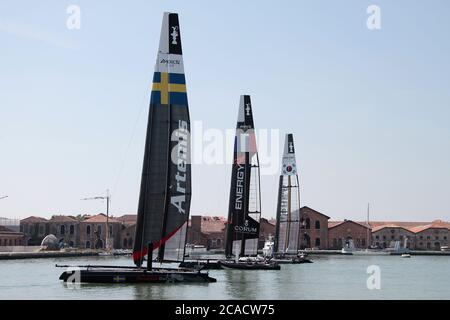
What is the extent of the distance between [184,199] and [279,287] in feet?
30.7

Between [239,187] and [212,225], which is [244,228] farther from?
[212,225]

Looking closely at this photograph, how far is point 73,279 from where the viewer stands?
1310 inches

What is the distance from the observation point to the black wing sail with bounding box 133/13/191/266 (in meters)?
34.2

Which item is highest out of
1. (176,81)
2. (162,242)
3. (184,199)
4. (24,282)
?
(176,81)

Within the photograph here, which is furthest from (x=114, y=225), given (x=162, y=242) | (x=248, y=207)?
(x=162, y=242)

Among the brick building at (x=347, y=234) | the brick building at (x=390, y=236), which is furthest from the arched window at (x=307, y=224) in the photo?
the brick building at (x=390, y=236)

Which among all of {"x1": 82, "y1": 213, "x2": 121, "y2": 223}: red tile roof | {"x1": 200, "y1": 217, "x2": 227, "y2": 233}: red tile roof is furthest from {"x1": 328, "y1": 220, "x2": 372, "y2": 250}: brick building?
{"x1": 82, "y1": 213, "x2": 121, "y2": 223}: red tile roof

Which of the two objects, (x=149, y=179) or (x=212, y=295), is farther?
(x=149, y=179)

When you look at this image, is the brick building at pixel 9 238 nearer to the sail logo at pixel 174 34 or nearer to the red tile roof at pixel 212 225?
the red tile roof at pixel 212 225

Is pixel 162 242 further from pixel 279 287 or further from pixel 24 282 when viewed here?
pixel 24 282

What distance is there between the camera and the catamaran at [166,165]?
112 ft

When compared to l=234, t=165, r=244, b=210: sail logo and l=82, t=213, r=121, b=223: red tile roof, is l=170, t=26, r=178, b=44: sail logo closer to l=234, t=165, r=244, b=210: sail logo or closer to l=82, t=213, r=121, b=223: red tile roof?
l=234, t=165, r=244, b=210: sail logo

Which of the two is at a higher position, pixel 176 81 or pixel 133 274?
pixel 176 81
